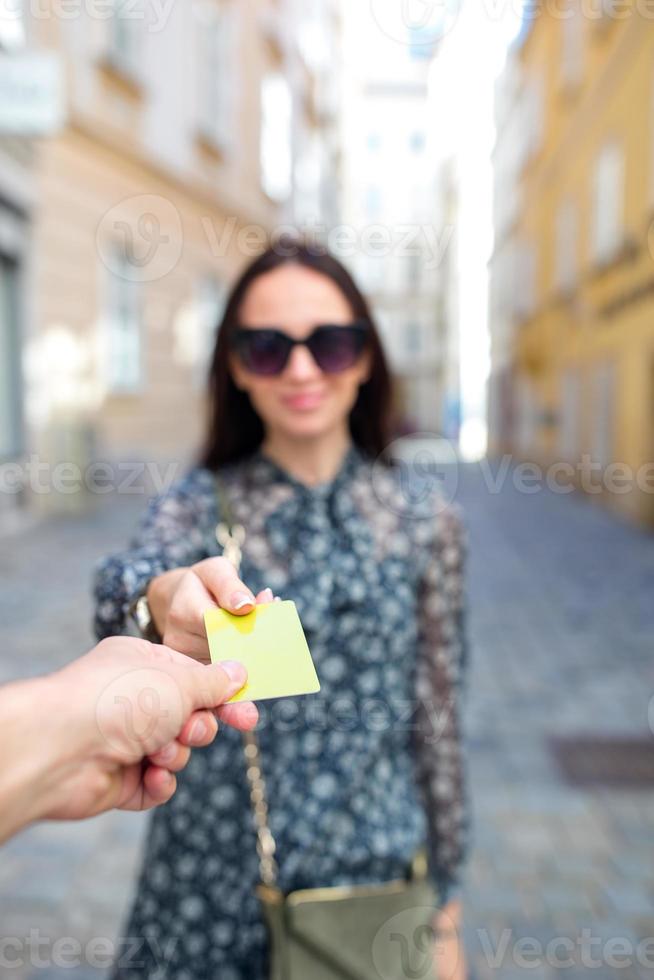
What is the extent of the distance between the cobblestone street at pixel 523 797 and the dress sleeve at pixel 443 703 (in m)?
1.18

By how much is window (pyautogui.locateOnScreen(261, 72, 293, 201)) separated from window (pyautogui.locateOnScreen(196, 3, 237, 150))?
2.22 meters

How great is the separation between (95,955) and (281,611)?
8.47 feet

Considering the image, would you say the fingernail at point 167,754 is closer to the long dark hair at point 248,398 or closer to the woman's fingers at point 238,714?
the woman's fingers at point 238,714

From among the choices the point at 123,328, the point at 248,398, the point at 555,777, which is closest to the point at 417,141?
the point at 123,328

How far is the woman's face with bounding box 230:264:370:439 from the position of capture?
60.2 inches

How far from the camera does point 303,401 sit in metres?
1.58

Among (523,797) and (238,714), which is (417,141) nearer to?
(523,797)

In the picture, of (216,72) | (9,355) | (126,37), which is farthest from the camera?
(216,72)

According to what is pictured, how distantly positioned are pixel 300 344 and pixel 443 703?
0.72m

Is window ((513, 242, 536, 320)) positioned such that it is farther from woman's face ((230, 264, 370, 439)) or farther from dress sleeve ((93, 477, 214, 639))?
dress sleeve ((93, 477, 214, 639))

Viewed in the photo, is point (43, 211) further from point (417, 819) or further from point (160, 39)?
point (417, 819)

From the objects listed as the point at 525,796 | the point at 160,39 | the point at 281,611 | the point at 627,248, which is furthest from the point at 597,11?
the point at 281,611

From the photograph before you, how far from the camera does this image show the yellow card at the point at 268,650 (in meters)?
0.62

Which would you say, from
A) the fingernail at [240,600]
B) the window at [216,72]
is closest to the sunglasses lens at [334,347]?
the fingernail at [240,600]
